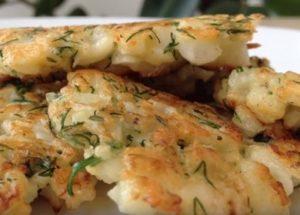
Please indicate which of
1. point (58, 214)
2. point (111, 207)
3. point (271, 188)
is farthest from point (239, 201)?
point (58, 214)

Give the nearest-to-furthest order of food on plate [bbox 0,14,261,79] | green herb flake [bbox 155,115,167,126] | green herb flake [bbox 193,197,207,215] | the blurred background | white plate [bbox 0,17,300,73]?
green herb flake [bbox 193,197,207,215] → green herb flake [bbox 155,115,167,126] → food on plate [bbox 0,14,261,79] → white plate [bbox 0,17,300,73] → the blurred background

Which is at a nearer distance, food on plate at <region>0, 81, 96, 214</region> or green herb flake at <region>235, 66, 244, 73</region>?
food on plate at <region>0, 81, 96, 214</region>

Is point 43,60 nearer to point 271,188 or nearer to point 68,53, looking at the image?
point 68,53

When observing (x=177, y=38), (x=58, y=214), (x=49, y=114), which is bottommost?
(x=58, y=214)

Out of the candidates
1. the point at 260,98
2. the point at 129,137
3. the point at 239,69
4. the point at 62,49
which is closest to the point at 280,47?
the point at 239,69

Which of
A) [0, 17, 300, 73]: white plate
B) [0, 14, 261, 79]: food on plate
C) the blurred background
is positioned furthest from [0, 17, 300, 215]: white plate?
the blurred background

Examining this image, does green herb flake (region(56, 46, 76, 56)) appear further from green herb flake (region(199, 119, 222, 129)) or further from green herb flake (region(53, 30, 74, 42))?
green herb flake (region(199, 119, 222, 129))
